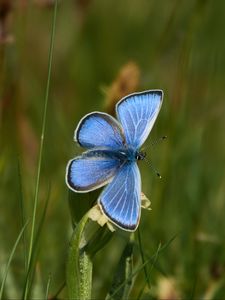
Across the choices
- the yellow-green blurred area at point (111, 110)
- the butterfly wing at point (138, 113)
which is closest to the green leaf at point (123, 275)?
the yellow-green blurred area at point (111, 110)

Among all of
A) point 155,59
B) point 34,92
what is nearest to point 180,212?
point 155,59

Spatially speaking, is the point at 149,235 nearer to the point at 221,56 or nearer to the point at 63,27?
the point at 221,56

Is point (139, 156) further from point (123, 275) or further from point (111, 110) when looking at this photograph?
point (111, 110)

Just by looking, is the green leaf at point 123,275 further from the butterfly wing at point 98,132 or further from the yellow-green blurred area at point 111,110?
the butterfly wing at point 98,132

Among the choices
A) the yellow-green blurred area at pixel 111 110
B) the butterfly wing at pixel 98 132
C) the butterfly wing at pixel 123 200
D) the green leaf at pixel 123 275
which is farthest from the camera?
the yellow-green blurred area at pixel 111 110

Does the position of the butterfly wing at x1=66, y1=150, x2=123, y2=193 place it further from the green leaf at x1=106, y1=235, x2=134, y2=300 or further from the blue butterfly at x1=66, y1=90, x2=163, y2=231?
the green leaf at x1=106, y1=235, x2=134, y2=300
